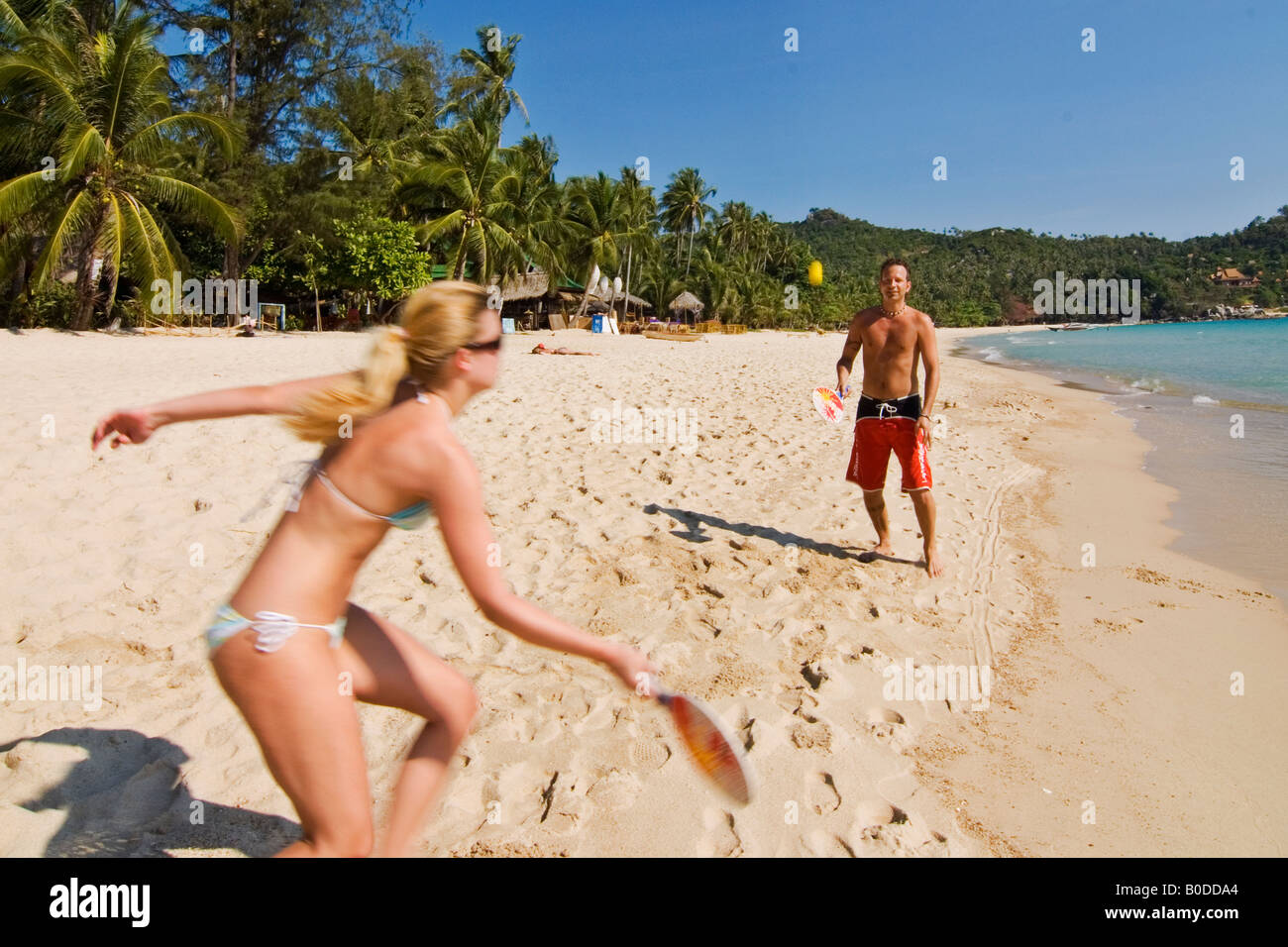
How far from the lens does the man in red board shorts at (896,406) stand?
4.91 m

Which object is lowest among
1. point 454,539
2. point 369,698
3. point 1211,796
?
point 1211,796

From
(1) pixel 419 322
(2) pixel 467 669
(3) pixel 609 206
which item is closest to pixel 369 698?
(1) pixel 419 322

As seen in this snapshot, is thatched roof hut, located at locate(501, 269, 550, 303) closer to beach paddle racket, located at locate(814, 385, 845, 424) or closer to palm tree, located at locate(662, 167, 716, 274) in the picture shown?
palm tree, located at locate(662, 167, 716, 274)

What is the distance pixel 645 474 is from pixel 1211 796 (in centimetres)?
451

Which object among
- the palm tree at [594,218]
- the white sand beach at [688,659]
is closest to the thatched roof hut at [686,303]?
the palm tree at [594,218]

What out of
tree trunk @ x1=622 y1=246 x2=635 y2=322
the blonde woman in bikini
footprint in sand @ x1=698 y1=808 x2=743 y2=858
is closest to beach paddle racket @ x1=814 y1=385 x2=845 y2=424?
footprint in sand @ x1=698 y1=808 x2=743 y2=858

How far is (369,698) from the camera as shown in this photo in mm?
1937

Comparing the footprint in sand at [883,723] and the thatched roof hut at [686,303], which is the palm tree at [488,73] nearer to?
the thatched roof hut at [686,303]

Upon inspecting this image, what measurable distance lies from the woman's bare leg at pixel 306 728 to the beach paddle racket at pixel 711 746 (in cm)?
70

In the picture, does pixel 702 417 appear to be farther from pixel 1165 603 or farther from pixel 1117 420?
pixel 1117 420

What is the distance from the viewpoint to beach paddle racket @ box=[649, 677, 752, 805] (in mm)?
1885

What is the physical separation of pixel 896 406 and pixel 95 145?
61.6 ft

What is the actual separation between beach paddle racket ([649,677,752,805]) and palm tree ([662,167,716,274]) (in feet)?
196
